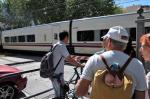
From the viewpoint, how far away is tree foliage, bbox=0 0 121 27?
51781mm

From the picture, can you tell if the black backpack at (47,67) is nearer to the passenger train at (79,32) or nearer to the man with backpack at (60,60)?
the man with backpack at (60,60)

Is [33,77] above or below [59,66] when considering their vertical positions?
below

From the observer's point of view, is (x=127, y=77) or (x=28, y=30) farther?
(x=28, y=30)

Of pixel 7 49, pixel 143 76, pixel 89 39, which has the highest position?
pixel 143 76

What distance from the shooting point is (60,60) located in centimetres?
646

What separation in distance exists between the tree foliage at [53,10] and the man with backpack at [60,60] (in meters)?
44.7

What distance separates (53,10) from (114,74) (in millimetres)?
53721

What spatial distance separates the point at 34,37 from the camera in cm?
3028

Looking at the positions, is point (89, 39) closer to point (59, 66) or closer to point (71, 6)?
point (59, 66)

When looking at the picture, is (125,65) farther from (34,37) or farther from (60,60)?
(34,37)

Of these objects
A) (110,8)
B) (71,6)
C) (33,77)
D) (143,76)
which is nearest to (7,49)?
(71,6)

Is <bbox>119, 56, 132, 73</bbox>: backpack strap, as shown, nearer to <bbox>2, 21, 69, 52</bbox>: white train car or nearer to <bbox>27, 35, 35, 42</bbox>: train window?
<bbox>2, 21, 69, 52</bbox>: white train car

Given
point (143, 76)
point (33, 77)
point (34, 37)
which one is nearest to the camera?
point (143, 76)

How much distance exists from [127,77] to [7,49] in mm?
38406
